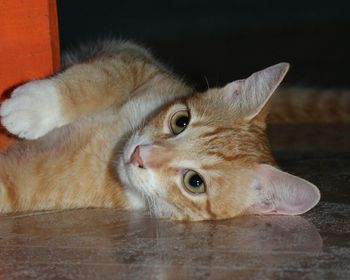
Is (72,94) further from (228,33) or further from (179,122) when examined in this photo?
(228,33)

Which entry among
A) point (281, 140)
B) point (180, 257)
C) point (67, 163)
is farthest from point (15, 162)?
point (281, 140)

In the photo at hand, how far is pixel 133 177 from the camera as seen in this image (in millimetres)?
2316

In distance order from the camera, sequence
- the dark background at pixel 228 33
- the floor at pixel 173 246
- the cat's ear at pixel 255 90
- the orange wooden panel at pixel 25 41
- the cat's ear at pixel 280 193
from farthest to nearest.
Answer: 1. the dark background at pixel 228 33
2. the orange wooden panel at pixel 25 41
3. the cat's ear at pixel 255 90
4. the cat's ear at pixel 280 193
5. the floor at pixel 173 246

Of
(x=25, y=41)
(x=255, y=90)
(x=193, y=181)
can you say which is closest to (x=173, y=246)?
(x=193, y=181)

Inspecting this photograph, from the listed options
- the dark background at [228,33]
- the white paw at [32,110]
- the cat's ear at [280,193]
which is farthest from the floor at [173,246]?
the dark background at [228,33]

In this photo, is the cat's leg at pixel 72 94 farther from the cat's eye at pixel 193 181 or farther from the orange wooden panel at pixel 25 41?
the cat's eye at pixel 193 181

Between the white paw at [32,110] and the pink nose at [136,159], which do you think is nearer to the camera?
the pink nose at [136,159]

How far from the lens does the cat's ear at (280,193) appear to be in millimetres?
2266

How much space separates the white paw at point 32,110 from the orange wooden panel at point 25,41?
15cm

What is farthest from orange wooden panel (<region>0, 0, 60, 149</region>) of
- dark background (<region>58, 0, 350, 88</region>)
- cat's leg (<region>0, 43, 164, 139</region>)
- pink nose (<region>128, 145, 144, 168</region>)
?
dark background (<region>58, 0, 350, 88</region>)

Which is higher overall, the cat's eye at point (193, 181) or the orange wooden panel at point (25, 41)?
the orange wooden panel at point (25, 41)

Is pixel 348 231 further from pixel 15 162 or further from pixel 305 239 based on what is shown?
pixel 15 162

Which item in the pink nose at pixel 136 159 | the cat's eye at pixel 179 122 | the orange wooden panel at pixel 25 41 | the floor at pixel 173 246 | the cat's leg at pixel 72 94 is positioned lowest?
the floor at pixel 173 246

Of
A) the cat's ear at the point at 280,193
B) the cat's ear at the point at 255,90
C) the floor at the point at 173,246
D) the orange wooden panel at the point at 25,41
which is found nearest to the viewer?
the floor at the point at 173,246
